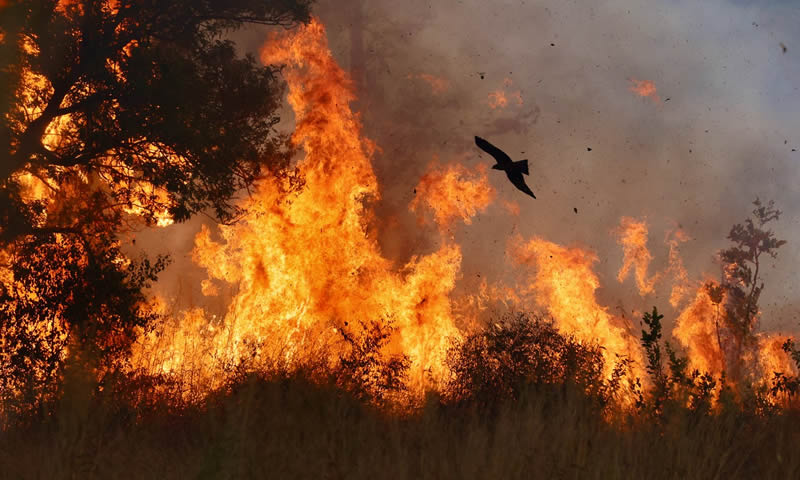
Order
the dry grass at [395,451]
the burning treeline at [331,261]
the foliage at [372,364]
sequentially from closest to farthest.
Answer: the dry grass at [395,451] < the foliage at [372,364] < the burning treeline at [331,261]

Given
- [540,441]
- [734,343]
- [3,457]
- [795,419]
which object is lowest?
[3,457]

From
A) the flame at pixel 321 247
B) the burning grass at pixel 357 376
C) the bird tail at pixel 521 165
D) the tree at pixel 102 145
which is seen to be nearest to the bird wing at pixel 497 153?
the bird tail at pixel 521 165

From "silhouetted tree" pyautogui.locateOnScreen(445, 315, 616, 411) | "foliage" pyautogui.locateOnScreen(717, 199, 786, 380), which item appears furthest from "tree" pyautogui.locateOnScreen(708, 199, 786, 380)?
"silhouetted tree" pyautogui.locateOnScreen(445, 315, 616, 411)

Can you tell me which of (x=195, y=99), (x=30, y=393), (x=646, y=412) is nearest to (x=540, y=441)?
(x=646, y=412)

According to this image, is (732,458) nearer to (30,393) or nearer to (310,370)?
(310,370)

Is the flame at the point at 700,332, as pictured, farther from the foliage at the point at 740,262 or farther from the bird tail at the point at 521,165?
the bird tail at the point at 521,165

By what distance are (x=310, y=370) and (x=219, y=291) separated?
18.1 m

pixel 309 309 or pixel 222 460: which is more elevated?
pixel 309 309

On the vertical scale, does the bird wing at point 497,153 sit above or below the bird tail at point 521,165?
above

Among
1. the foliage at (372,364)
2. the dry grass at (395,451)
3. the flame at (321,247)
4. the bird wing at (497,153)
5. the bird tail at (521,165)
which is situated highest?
the flame at (321,247)

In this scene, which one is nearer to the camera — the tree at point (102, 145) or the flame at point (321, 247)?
the tree at point (102, 145)

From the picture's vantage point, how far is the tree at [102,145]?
37.6 ft

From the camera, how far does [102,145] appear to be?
12.2 meters

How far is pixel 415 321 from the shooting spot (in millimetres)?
21969
